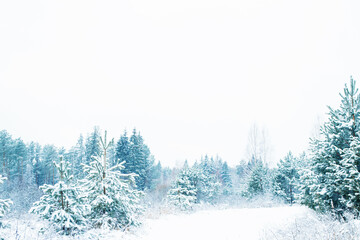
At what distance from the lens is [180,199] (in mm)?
17828

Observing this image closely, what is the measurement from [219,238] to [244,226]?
9.04ft

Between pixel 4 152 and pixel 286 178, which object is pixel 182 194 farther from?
pixel 4 152

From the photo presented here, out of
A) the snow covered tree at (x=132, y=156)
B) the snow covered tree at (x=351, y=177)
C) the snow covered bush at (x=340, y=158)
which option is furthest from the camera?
the snow covered tree at (x=132, y=156)

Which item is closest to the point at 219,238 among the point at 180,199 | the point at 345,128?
the point at 345,128

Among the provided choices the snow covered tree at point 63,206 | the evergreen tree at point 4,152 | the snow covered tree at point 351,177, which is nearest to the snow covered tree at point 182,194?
the snow covered tree at point 63,206

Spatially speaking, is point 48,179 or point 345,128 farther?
point 48,179

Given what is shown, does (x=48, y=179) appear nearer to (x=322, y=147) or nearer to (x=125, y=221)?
(x=125, y=221)

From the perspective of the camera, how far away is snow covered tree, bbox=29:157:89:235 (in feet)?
21.5

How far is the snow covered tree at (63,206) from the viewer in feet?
21.5

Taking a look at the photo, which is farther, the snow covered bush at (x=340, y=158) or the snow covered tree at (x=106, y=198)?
the snow covered tree at (x=106, y=198)

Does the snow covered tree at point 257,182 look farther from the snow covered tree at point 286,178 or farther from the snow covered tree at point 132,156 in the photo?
the snow covered tree at point 132,156

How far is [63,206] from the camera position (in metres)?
6.90

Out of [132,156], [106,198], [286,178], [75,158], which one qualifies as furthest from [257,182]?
[75,158]

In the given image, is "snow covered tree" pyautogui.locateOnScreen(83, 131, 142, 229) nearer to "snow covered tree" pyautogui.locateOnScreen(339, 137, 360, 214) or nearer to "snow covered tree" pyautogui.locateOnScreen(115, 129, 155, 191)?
"snow covered tree" pyautogui.locateOnScreen(339, 137, 360, 214)
